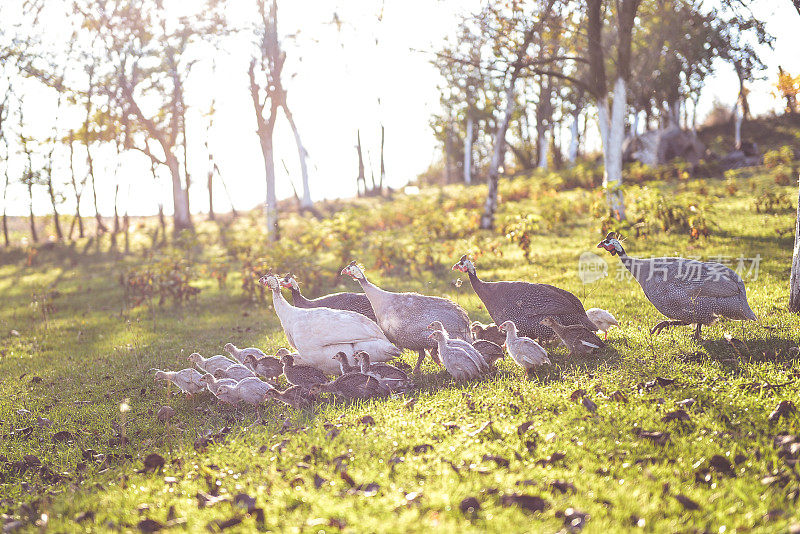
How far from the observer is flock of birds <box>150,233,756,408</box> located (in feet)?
22.8

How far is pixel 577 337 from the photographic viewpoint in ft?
24.8

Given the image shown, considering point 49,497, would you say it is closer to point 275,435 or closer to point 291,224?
point 275,435

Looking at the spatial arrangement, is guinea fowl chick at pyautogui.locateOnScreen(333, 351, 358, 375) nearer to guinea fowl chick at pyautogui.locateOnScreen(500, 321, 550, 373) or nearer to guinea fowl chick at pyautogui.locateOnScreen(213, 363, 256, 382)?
guinea fowl chick at pyautogui.locateOnScreen(213, 363, 256, 382)

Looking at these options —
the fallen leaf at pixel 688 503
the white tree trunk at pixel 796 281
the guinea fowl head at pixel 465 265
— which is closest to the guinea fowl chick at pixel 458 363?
the guinea fowl head at pixel 465 265

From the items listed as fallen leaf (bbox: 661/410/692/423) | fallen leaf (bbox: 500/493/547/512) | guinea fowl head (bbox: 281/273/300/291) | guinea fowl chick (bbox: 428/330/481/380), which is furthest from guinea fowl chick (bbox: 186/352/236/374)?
fallen leaf (bbox: 661/410/692/423)

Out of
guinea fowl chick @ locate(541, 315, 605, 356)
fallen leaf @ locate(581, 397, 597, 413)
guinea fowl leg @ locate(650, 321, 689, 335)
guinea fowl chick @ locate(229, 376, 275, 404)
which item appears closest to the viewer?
fallen leaf @ locate(581, 397, 597, 413)

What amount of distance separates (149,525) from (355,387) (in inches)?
116

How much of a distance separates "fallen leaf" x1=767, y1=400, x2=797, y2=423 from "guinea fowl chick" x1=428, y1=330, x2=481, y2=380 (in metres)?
2.95

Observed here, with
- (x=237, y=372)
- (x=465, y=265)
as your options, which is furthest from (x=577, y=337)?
(x=237, y=372)

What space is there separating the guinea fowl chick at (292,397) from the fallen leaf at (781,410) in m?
4.43

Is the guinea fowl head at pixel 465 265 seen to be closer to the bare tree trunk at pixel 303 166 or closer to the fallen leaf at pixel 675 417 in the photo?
the fallen leaf at pixel 675 417

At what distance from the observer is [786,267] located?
12.1 metres

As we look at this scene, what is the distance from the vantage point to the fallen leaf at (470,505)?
157 inches

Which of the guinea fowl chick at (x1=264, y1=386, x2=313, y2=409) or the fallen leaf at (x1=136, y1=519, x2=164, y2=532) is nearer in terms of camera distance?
the fallen leaf at (x1=136, y1=519, x2=164, y2=532)
